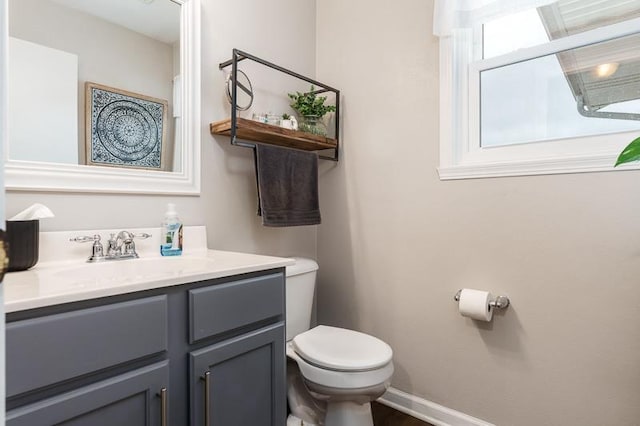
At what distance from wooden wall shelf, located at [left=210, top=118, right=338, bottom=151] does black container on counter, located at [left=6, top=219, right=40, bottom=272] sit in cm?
78

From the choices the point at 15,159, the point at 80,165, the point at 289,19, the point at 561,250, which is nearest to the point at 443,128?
the point at 561,250

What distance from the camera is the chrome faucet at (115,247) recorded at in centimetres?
123

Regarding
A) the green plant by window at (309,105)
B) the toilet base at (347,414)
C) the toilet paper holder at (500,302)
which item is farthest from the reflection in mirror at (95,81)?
the toilet paper holder at (500,302)

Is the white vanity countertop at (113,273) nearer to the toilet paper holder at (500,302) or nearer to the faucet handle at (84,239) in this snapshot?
the faucet handle at (84,239)

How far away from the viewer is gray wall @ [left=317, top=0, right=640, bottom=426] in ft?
4.20

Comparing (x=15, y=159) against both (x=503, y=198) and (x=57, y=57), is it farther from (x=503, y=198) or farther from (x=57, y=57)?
(x=503, y=198)

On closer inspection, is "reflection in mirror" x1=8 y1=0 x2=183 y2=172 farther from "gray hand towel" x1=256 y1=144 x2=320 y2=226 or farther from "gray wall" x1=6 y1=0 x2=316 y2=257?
"gray hand towel" x1=256 y1=144 x2=320 y2=226

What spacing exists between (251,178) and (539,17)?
143 cm

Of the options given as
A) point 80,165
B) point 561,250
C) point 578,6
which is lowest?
point 561,250

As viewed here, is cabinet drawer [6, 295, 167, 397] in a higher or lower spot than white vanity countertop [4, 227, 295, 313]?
lower

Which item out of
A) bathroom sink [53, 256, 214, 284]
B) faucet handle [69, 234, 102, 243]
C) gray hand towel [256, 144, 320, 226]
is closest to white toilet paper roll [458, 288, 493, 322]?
gray hand towel [256, 144, 320, 226]

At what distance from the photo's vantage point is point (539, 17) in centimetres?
148

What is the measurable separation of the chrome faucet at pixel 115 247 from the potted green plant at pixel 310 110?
100 centimetres

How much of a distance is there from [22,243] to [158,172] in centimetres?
53
